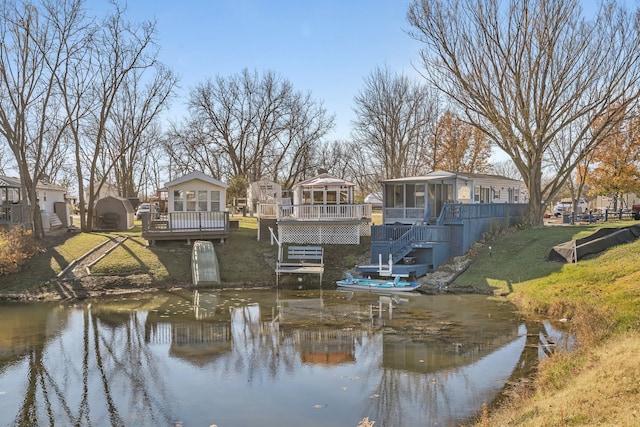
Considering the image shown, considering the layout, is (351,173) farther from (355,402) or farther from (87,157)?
(355,402)

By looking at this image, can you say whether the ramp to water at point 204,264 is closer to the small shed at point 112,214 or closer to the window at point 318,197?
the window at point 318,197

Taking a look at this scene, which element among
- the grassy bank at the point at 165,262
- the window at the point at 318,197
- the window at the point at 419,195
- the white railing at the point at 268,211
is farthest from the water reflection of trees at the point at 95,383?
the window at the point at 419,195

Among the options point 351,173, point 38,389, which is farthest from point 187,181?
point 351,173

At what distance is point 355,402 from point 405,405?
2.97 ft

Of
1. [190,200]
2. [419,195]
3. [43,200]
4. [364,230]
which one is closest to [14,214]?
[43,200]

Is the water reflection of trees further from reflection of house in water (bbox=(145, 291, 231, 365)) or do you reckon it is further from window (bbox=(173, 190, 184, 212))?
window (bbox=(173, 190, 184, 212))

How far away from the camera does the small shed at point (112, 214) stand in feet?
104

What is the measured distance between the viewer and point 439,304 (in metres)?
17.7

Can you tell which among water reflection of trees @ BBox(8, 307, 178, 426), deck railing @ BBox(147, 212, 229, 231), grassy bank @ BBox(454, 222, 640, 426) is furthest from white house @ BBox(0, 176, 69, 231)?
grassy bank @ BBox(454, 222, 640, 426)

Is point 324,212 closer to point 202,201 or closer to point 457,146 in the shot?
point 202,201

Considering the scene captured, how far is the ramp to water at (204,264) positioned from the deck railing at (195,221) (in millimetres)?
1378

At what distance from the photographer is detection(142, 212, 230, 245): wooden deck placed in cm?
2461

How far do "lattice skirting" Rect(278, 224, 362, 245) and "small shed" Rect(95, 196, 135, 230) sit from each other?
12.1m

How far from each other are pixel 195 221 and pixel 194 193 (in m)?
1.77
